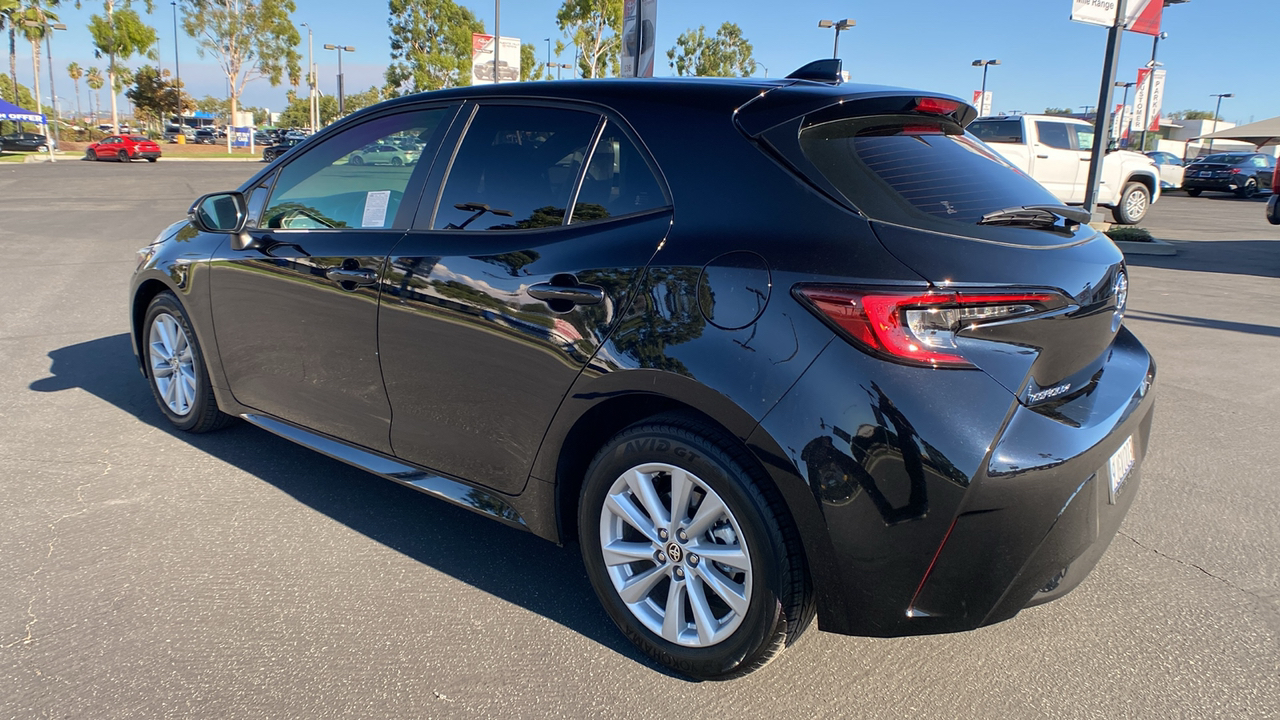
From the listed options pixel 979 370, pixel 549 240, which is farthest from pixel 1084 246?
pixel 549 240

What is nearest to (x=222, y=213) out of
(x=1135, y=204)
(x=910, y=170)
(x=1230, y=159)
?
(x=910, y=170)

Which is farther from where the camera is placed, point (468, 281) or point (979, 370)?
point (468, 281)

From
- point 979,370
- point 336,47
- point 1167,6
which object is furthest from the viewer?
point 336,47

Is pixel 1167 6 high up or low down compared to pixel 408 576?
up

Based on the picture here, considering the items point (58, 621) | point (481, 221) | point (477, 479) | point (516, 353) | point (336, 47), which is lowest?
point (58, 621)

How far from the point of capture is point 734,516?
232 centimetres

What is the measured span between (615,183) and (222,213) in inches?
84.4

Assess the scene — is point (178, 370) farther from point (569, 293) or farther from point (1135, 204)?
point (1135, 204)

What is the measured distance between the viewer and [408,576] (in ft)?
10.2

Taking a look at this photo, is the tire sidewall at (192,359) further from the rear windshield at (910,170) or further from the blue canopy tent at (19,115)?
the blue canopy tent at (19,115)

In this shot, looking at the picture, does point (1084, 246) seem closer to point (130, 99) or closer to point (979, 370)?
point (979, 370)

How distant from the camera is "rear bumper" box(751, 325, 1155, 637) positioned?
205cm

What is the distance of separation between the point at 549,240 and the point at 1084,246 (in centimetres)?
161

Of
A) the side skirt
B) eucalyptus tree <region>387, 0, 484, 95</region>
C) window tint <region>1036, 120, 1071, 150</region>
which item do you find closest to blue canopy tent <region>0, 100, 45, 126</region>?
eucalyptus tree <region>387, 0, 484, 95</region>
